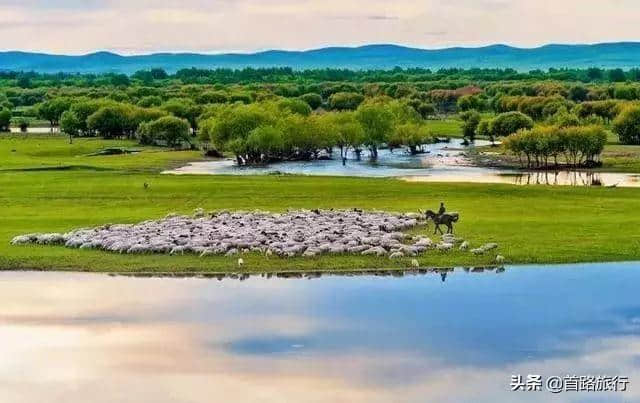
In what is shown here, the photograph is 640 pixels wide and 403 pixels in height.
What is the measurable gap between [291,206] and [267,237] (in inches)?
513

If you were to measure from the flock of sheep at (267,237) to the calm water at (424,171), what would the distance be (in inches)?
1143

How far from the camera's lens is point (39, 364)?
24.2m

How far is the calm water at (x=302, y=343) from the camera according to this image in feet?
72.2

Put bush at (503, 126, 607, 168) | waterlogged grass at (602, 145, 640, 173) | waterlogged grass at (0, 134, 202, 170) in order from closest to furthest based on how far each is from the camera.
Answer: waterlogged grass at (0, 134, 202, 170), waterlogged grass at (602, 145, 640, 173), bush at (503, 126, 607, 168)

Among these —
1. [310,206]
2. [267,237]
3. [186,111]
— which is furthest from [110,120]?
[267,237]

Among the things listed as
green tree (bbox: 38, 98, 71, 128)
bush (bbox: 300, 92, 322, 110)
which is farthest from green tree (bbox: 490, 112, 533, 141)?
green tree (bbox: 38, 98, 71, 128)

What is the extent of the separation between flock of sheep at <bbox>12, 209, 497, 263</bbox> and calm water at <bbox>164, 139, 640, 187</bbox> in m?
29.0

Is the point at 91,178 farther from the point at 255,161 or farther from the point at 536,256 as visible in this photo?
the point at 536,256

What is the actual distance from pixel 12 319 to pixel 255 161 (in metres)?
64.5

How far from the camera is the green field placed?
3569cm

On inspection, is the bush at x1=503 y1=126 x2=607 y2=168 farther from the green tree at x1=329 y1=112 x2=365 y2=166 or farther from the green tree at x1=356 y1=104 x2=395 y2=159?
the green tree at x1=356 y1=104 x2=395 y2=159

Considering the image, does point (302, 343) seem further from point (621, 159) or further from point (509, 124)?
point (509, 124)

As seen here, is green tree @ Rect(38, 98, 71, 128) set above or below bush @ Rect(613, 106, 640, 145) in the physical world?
below

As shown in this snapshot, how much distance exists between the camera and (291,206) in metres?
51.1
